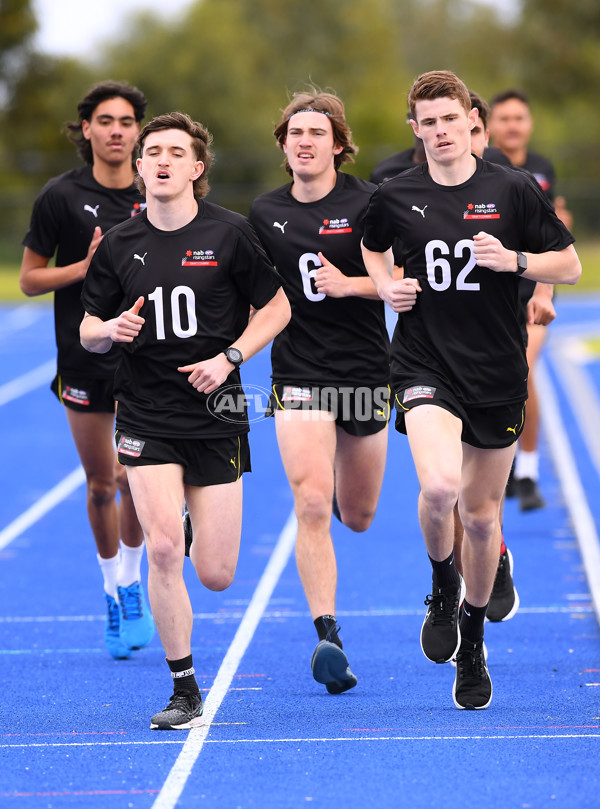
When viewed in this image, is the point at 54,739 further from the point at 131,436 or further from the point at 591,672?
the point at 591,672

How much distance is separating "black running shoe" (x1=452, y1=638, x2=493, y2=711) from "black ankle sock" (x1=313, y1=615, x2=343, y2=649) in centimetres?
56

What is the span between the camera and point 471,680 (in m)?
5.41

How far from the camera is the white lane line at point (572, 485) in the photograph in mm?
8211

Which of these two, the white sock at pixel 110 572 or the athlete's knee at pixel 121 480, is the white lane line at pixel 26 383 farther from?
the athlete's knee at pixel 121 480

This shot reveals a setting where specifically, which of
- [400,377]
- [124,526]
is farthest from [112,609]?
[400,377]

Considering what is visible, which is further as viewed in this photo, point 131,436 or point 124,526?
point 124,526

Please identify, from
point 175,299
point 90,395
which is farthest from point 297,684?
point 175,299

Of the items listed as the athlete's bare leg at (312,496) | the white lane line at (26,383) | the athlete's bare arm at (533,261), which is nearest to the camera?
the athlete's bare arm at (533,261)

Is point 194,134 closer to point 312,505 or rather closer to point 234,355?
point 234,355

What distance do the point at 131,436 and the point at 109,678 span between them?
1.56 meters

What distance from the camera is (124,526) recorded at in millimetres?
6883

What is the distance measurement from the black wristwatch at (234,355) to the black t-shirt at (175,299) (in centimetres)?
9

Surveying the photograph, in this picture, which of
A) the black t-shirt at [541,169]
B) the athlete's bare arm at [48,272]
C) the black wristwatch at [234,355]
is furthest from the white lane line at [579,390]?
the black wristwatch at [234,355]

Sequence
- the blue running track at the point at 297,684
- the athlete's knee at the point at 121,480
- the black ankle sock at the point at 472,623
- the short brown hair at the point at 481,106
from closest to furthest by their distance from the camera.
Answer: the blue running track at the point at 297,684 < the black ankle sock at the point at 472,623 < the short brown hair at the point at 481,106 < the athlete's knee at the point at 121,480
